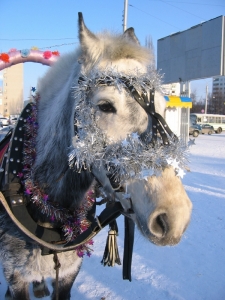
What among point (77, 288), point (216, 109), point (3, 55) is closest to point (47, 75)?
point (77, 288)

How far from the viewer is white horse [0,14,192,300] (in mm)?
1297

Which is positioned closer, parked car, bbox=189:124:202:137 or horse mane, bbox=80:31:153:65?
horse mane, bbox=80:31:153:65

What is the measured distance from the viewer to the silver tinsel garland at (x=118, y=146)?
1340 millimetres

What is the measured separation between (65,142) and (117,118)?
47 cm

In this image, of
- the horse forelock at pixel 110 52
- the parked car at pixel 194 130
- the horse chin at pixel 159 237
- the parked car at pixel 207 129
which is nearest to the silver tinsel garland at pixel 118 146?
the horse forelock at pixel 110 52

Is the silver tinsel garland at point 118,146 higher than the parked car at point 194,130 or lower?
higher

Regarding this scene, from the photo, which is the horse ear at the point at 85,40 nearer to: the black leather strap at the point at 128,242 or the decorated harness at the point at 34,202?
the decorated harness at the point at 34,202

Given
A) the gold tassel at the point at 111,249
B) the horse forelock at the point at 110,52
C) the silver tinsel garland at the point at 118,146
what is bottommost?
the gold tassel at the point at 111,249

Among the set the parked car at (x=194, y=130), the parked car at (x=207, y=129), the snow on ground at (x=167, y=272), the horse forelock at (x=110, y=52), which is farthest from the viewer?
the parked car at (x=207, y=129)

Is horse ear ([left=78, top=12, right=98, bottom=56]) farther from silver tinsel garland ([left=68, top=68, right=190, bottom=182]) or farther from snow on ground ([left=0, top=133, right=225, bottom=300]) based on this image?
snow on ground ([left=0, top=133, right=225, bottom=300])

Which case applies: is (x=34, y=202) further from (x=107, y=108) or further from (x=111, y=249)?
(x=111, y=249)

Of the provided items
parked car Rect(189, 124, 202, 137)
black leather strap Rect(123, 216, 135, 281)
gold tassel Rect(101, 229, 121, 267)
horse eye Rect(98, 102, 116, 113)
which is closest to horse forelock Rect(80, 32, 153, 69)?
horse eye Rect(98, 102, 116, 113)

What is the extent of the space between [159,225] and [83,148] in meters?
0.55

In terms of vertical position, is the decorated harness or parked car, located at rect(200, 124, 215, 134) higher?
the decorated harness
